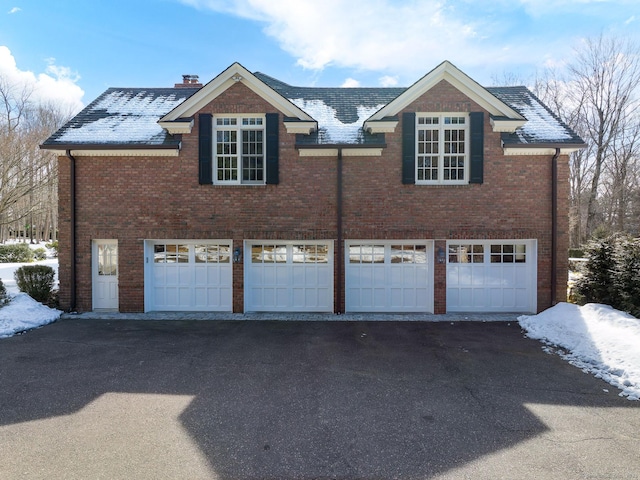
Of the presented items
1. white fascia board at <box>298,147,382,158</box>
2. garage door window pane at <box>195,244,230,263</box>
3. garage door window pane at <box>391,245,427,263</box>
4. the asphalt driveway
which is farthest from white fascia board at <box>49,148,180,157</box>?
garage door window pane at <box>391,245,427,263</box>

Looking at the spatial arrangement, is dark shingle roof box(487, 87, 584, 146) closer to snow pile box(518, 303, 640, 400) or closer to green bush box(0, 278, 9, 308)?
snow pile box(518, 303, 640, 400)

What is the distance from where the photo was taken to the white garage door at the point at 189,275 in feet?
33.4

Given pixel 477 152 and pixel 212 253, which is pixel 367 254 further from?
pixel 212 253

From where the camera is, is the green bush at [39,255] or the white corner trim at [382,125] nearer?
the white corner trim at [382,125]

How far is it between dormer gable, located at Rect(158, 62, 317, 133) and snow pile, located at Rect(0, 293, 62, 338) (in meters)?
6.19

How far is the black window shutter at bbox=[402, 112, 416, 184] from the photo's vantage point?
32.1 feet

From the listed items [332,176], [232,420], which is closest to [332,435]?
[232,420]

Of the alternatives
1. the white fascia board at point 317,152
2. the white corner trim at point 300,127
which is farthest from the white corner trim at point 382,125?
the white corner trim at point 300,127

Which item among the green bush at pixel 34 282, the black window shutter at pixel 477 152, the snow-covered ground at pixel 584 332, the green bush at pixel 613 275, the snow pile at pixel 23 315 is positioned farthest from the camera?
the green bush at pixel 34 282

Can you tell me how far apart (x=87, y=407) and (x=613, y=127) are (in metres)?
34.5

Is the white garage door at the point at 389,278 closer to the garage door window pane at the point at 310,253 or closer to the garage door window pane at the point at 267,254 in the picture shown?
the garage door window pane at the point at 310,253

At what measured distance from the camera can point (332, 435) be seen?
4.05 meters

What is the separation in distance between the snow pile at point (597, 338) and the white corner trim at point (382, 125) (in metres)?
6.41

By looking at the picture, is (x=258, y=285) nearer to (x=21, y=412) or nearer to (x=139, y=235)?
(x=139, y=235)
